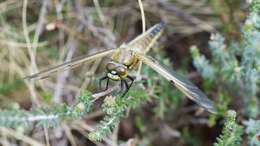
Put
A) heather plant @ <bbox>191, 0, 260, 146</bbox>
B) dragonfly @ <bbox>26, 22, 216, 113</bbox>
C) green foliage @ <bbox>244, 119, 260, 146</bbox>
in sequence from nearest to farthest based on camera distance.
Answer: dragonfly @ <bbox>26, 22, 216, 113</bbox> → green foliage @ <bbox>244, 119, 260, 146</bbox> → heather plant @ <bbox>191, 0, 260, 146</bbox>

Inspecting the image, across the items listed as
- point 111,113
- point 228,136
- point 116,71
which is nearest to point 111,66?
point 116,71

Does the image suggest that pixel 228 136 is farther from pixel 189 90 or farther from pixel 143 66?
pixel 143 66

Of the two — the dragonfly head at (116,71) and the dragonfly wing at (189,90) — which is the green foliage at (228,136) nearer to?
the dragonfly wing at (189,90)

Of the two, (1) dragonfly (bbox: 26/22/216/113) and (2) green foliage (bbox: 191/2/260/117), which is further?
(2) green foliage (bbox: 191/2/260/117)

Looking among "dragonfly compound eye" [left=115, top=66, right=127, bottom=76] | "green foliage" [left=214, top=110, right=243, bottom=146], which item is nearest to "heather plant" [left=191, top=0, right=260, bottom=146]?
"green foliage" [left=214, top=110, right=243, bottom=146]

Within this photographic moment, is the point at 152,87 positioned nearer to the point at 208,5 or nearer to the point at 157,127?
the point at 157,127

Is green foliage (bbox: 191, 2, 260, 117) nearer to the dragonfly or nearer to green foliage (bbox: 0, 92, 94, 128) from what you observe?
the dragonfly
